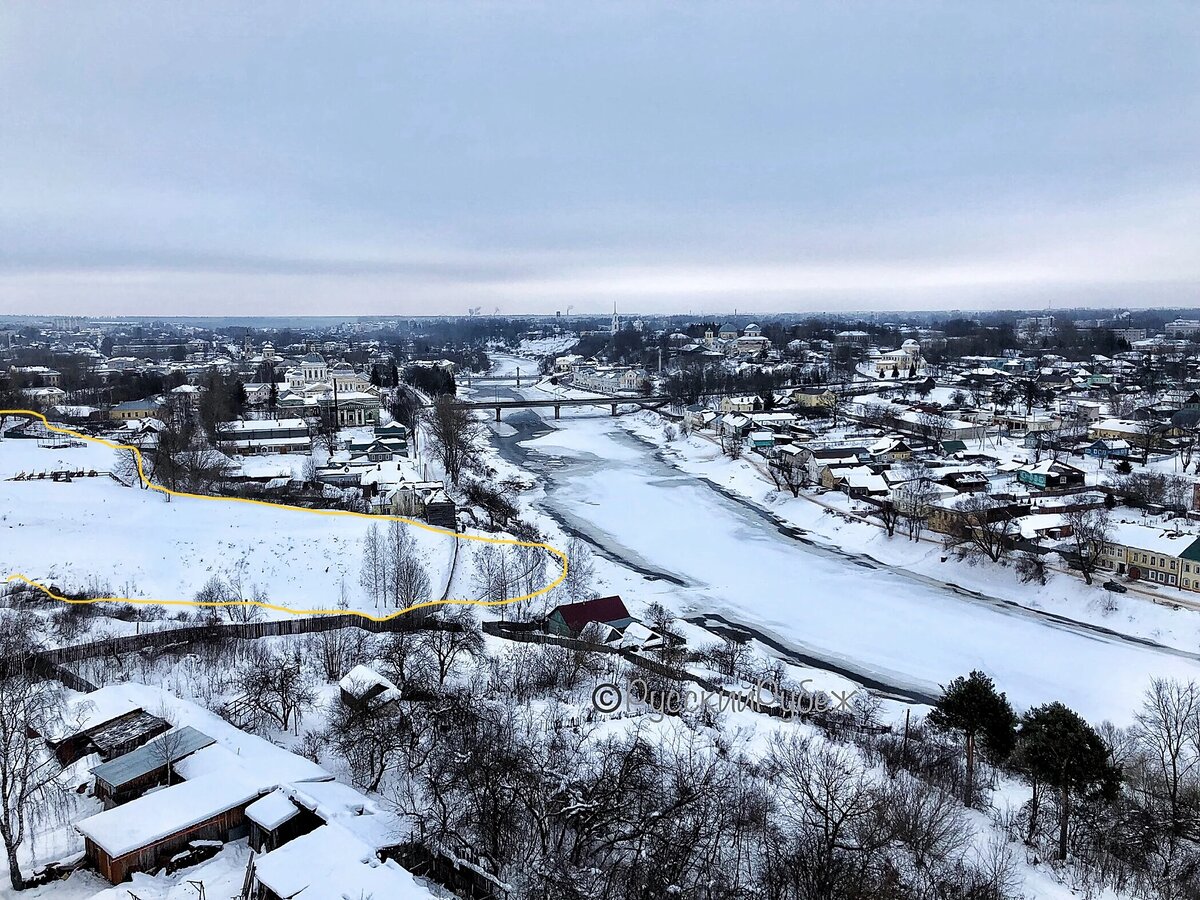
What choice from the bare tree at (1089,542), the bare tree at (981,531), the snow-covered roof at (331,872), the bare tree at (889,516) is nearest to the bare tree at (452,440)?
the bare tree at (889,516)

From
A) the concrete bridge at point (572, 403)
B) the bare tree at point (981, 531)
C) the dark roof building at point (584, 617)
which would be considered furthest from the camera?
the concrete bridge at point (572, 403)

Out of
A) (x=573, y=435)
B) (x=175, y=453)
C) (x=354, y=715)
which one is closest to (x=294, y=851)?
(x=354, y=715)

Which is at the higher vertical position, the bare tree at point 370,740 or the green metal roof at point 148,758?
the green metal roof at point 148,758

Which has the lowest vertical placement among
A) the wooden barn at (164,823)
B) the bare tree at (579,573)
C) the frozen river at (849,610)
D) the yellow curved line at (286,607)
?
the frozen river at (849,610)

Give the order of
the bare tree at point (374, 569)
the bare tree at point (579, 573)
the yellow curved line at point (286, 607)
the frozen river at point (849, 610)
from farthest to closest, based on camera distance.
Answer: the bare tree at point (579, 573) < the bare tree at point (374, 569) < the yellow curved line at point (286, 607) < the frozen river at point (849, 610)

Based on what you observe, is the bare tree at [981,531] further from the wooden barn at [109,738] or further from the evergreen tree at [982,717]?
the wooden barn at [109,738]

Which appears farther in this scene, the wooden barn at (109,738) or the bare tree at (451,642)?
the bare tree at (451,642)

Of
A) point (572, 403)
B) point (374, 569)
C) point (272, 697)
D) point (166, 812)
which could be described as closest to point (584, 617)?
point (374, 569)

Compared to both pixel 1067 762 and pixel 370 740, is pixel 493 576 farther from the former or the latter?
pixel 1067 762

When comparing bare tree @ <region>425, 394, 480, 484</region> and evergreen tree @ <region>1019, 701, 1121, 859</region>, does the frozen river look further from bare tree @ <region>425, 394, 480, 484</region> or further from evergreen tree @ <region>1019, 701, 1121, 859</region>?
evergreen tree @ <region>1019, 701, 1121, 859</region>
